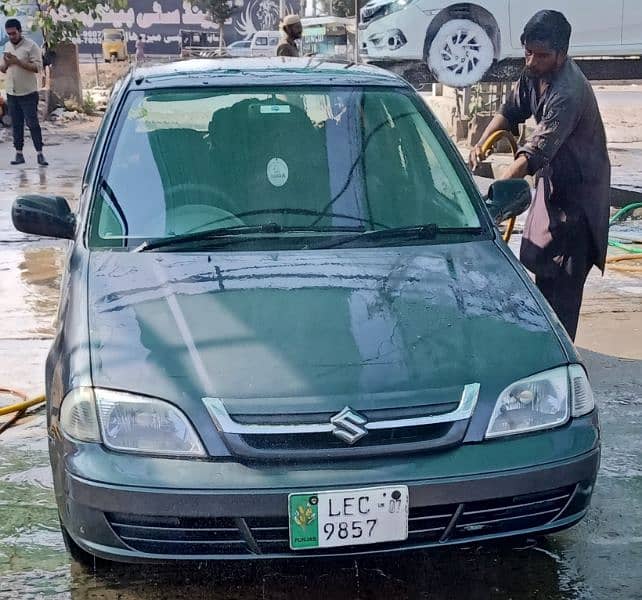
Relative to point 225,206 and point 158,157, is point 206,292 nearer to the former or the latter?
point 225,206

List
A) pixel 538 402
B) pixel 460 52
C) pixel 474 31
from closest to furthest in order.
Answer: pixel 538 402 → pixel 474 31 → pixel 460 52

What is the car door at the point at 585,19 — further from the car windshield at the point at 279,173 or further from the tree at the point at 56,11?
the car windshield at the point at 279,173

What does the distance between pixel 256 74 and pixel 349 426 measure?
1.97 m

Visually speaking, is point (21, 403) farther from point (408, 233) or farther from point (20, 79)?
point (20, 79)

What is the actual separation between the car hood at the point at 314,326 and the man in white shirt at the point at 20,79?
33.9 ft

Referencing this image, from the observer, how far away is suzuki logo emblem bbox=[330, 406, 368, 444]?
2.66 m

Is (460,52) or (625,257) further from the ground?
(460,52)

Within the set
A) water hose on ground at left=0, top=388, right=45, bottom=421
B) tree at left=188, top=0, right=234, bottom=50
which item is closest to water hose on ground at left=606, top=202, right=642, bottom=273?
water hose on ground at left=0, top=388, right=45, bottom=421

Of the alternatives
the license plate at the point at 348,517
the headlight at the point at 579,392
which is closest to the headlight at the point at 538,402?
the headlight at the point at 579,392

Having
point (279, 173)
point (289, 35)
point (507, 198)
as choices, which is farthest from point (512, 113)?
point (289, 35)

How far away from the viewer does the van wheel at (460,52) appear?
1209 cm

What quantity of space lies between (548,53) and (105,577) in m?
3.02

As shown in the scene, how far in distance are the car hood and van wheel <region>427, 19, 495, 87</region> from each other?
9063mm

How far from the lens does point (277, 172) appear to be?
3896 mm
